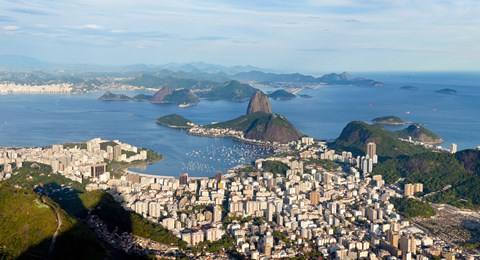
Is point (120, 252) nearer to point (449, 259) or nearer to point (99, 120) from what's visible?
point (449, 259)

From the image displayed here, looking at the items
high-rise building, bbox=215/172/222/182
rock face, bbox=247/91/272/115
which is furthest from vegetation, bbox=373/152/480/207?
rock face, bbox=247/91/272/115

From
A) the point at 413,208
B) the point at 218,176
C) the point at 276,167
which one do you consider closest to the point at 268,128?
the point at 276,167

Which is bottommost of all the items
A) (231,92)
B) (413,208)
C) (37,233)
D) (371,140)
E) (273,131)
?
(413,208)

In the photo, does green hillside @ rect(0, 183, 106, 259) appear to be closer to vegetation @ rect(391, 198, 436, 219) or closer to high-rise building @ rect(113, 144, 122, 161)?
vegetation @ rect(391, 198, 436, 219)

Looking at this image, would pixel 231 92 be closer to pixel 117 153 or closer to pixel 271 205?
pixel 117 153

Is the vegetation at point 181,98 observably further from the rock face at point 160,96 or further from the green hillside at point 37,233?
the green hillside at point 37,233

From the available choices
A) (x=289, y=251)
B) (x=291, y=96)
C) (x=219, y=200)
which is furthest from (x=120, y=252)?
(x=291, y=96)
